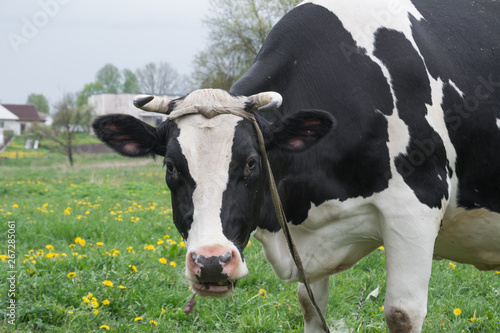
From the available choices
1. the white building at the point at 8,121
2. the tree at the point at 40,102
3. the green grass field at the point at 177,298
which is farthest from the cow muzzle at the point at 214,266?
the tree at the point at 40,102

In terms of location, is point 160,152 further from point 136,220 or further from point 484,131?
point 136,220

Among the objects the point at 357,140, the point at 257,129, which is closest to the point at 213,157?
the point at 257,129

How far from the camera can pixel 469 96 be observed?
3422mm

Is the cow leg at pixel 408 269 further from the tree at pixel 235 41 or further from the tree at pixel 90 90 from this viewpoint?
the tree at pixel 90 90

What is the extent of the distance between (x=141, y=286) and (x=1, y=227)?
374 centimetres

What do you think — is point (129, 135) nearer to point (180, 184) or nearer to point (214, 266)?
point (180, 184)

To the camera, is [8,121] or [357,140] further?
[8,121]

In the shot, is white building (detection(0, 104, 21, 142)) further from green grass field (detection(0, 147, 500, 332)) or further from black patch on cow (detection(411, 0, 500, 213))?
black patch on cow (detection(411, 0, 500, 213))

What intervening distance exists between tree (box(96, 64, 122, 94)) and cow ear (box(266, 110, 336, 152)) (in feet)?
292

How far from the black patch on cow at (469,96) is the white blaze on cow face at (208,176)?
1359mm

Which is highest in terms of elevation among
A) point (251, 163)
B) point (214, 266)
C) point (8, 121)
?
point (251, 163)

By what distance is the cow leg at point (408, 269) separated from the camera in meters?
3.10

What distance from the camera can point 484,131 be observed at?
135 inches

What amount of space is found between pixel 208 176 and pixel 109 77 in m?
92.3
